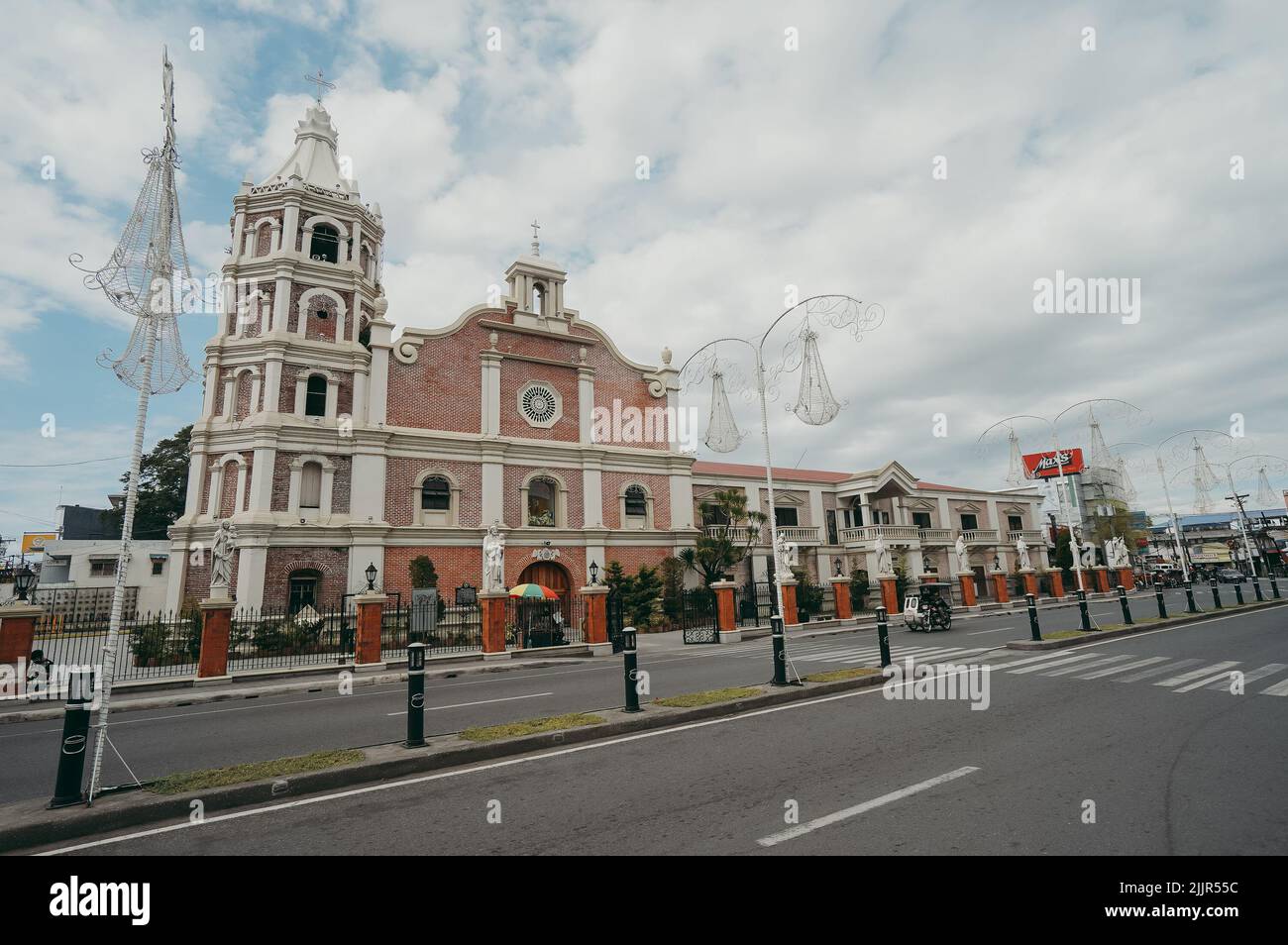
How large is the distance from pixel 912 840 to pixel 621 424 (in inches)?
1131

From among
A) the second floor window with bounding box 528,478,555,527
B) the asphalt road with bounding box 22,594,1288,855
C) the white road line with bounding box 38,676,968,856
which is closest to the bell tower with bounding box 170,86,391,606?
the second floor window with bounding box 528,478,555,527

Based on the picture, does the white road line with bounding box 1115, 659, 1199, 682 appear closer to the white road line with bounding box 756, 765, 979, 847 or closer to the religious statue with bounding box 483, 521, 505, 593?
the white road line with bounding box 756, 765, 979, 847

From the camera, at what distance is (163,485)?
44250 mm

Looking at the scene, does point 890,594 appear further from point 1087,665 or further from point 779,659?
point 779,659

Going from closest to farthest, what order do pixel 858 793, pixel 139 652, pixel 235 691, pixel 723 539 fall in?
pixel 858 793
pixel 235 691
pixel 139 652
pixel 723 539

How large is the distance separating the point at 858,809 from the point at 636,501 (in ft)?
87.8

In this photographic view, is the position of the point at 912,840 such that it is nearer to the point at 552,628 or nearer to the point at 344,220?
the point at 552,628

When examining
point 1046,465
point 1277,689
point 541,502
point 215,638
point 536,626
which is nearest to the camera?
point 1277,689

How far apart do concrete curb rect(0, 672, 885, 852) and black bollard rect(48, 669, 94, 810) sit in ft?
0.50

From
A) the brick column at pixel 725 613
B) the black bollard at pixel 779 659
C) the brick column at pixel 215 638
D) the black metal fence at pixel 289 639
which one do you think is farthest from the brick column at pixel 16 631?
the brick column at pixel 725 613

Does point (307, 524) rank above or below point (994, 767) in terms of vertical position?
above

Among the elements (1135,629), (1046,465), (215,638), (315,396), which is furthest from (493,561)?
(1046,465)
